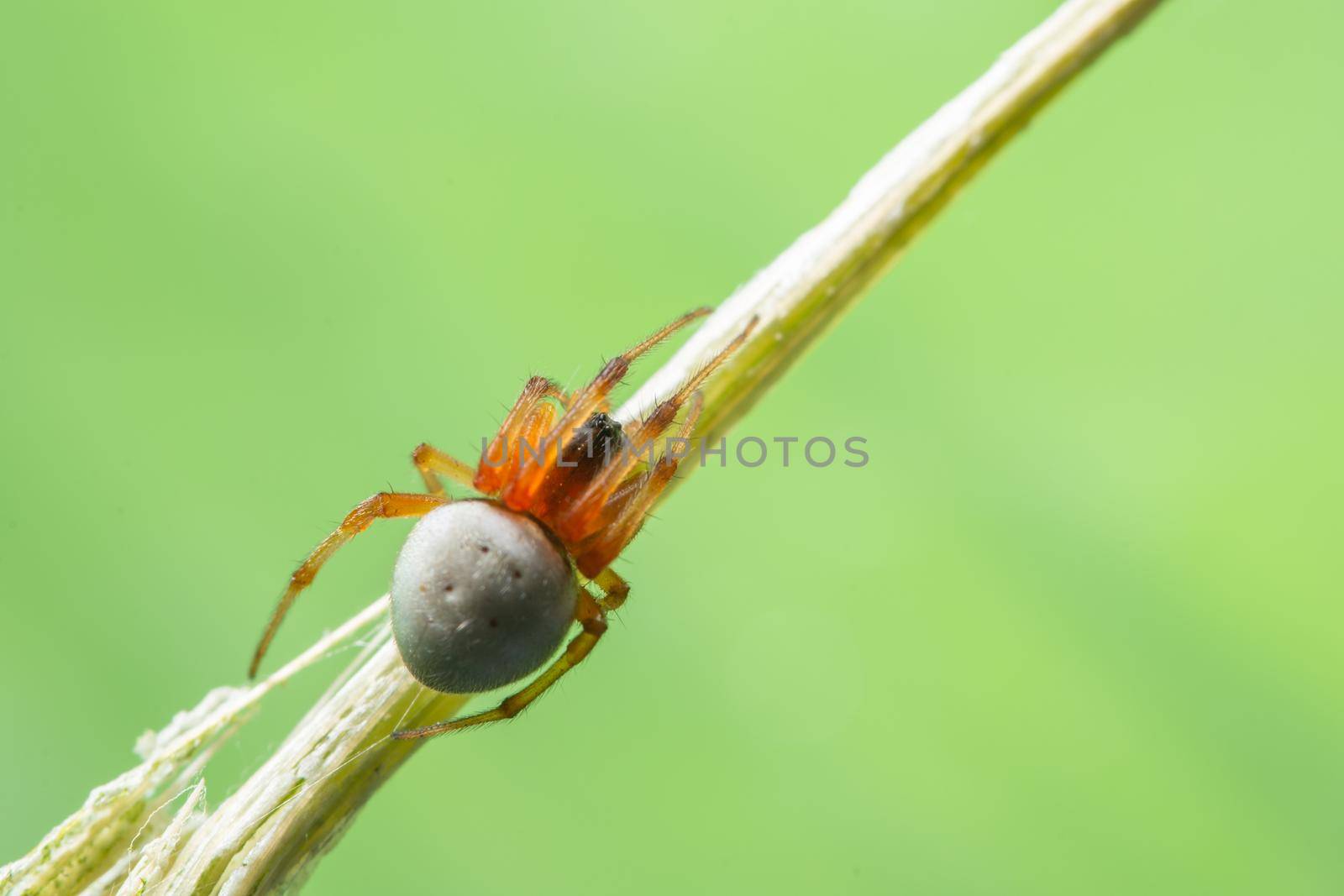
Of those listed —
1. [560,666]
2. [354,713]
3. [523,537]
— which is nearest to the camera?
[354,713]

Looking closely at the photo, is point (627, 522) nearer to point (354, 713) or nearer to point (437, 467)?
point (437, 467)

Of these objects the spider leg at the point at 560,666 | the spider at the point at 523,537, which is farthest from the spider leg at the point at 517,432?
the spider leg at the point at 560,666

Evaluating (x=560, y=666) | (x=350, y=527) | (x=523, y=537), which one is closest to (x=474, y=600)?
(x=523, y=537)

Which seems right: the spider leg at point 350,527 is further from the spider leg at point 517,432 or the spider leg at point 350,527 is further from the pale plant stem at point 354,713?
the pale plant stem at point 354,713

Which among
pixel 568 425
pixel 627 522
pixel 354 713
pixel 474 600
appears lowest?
pixel 354 713

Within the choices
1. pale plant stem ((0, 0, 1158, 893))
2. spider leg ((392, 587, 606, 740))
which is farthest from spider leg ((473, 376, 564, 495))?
pale plant stem ((0, 0, 1158, 893))

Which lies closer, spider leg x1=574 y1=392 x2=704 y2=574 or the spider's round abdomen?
the spider's round abdomen

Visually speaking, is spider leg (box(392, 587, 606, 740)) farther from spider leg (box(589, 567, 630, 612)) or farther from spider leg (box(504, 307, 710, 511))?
spider leg (box(504, 307, 710, 511))
